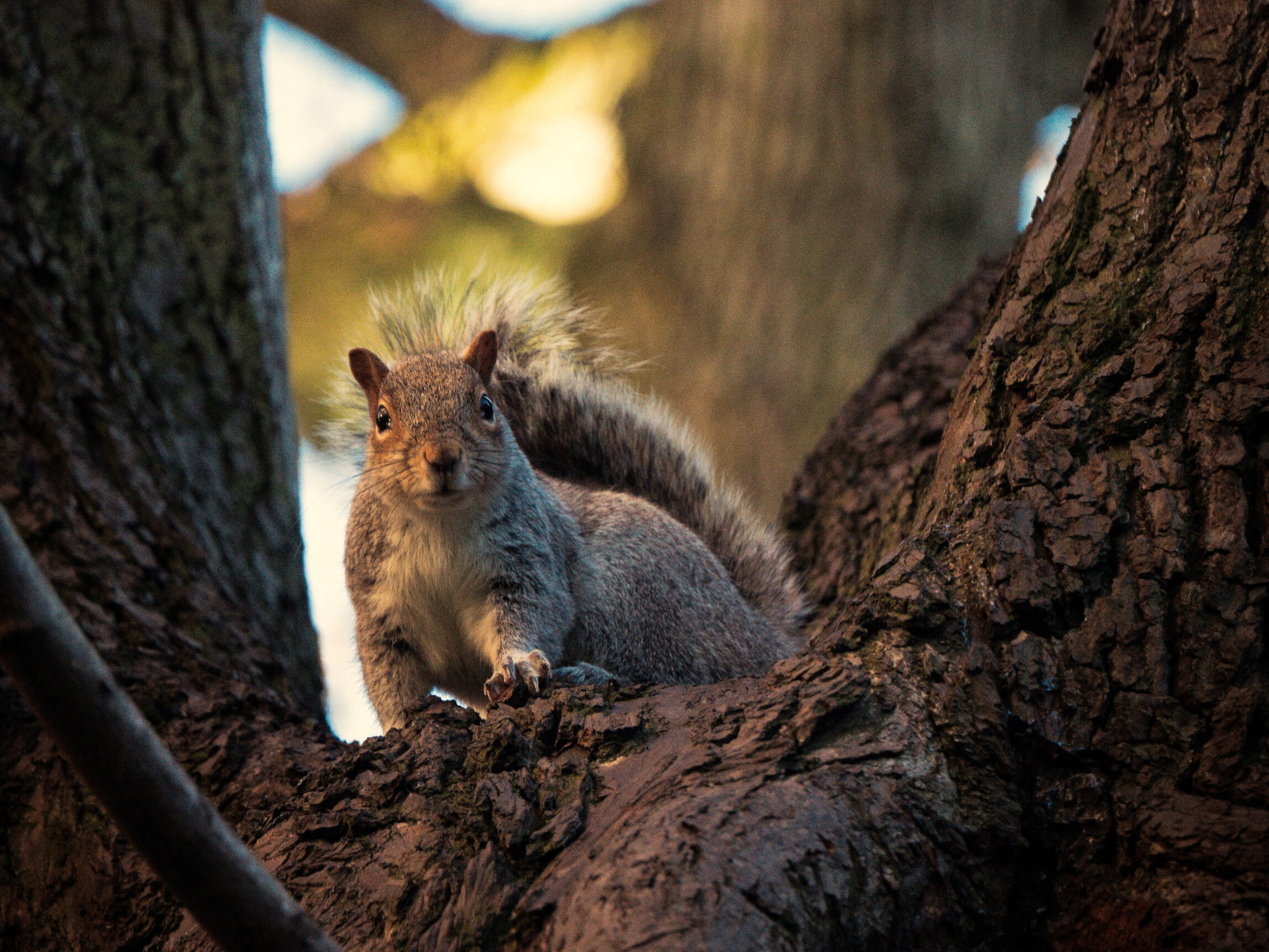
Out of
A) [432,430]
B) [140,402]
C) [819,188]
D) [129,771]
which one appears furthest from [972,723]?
[819,188]

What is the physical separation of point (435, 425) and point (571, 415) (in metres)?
0.82

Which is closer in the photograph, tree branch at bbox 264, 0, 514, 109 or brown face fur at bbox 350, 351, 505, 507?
brown face fur at bbox 350, 351, 505, 507

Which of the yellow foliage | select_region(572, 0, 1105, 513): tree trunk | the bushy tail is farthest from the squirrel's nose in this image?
the yellow foliage

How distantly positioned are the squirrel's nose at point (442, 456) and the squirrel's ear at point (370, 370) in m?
0.36

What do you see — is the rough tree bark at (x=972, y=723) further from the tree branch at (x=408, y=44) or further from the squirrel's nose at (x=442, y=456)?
the tree branch at (x=408, y=44)

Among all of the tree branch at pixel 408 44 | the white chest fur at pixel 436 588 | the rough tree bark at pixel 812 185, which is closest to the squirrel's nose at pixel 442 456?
the white chest fur at pixel 436 588

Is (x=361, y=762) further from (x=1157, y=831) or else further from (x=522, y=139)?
(x=522, y=139)

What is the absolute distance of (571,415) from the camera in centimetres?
327

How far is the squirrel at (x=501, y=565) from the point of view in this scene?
251 centimetres

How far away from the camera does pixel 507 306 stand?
128 inches

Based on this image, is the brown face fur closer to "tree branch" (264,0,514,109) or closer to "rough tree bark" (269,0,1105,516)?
"rough tree bark" (269,0,1105,516)

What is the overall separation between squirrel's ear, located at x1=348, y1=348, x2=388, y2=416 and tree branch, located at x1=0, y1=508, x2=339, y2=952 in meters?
1.59

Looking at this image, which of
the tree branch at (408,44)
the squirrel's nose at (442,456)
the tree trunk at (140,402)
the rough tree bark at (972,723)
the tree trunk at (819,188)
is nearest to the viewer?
the rough tree bark at (972,723)

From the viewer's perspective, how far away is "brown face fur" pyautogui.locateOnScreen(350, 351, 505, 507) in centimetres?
240
